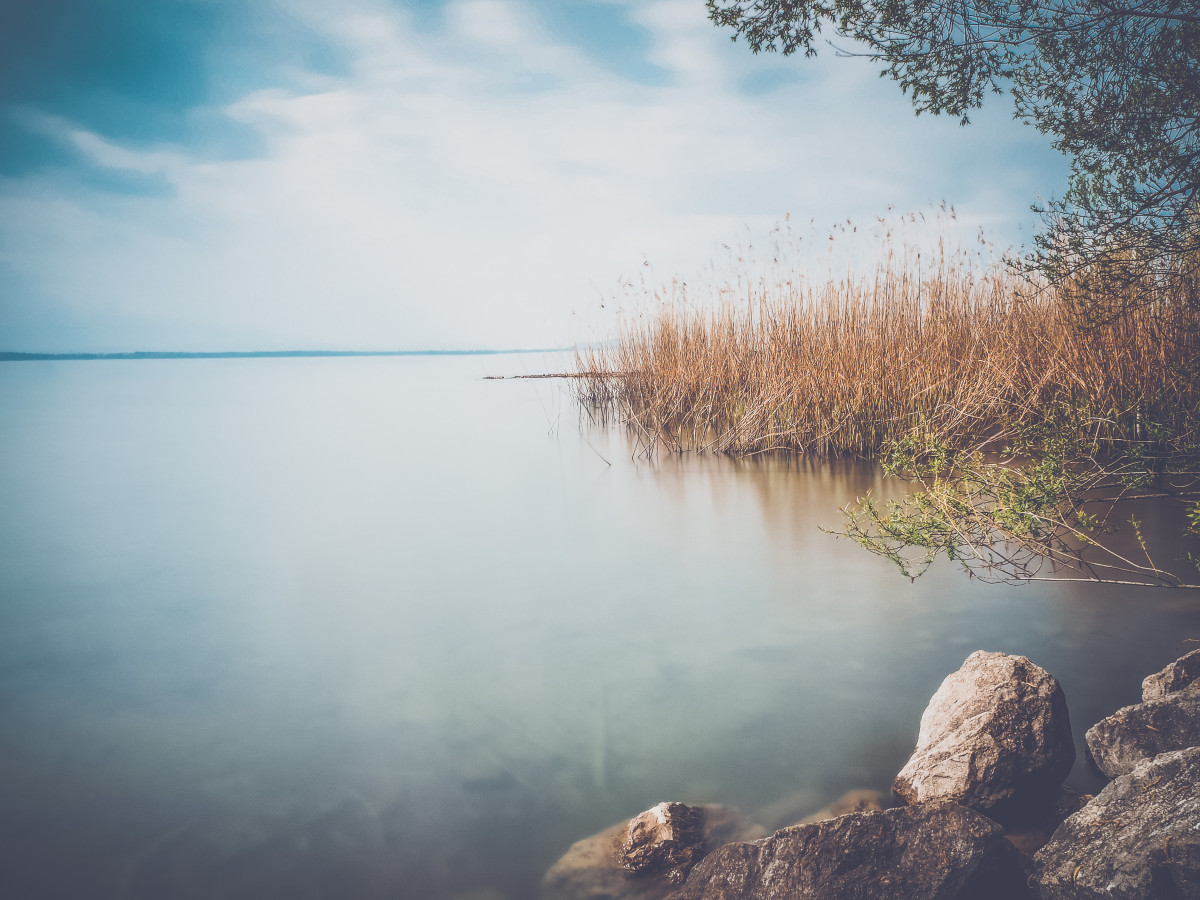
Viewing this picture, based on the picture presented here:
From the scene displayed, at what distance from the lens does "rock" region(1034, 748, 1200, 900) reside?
1058mm

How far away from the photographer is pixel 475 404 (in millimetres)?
14859

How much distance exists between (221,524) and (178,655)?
254 centimetres

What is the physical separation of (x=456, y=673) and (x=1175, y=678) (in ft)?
7.70

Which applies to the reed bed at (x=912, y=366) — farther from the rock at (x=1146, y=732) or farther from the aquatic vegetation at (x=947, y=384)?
the rock at (x=1146, y=732)

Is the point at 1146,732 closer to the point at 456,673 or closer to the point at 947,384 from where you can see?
the point at 456,673

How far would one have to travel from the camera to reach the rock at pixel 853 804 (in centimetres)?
171

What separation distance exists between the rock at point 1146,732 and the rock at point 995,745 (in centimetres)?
8

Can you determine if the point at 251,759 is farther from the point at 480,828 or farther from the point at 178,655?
the point at 178,655

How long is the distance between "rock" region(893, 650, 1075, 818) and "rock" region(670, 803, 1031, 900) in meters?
0.28

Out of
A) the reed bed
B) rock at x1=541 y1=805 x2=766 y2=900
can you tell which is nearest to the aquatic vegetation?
the reed bed

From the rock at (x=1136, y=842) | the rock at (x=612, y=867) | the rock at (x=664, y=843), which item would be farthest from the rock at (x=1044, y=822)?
the rock at (x=664, y=843)

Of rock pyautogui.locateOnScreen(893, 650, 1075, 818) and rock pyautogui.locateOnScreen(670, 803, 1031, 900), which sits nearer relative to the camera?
rock pyautogui.locateOnScreen(670, 803, 1031, 900)

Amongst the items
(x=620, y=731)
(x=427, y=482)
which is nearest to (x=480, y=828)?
(x=620, y=731)

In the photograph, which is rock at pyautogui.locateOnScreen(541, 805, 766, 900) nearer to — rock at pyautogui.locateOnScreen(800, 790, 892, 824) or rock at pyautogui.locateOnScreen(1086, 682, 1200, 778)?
rock at pyautogui.locateOnScreen(800, 790, 892, 824)
